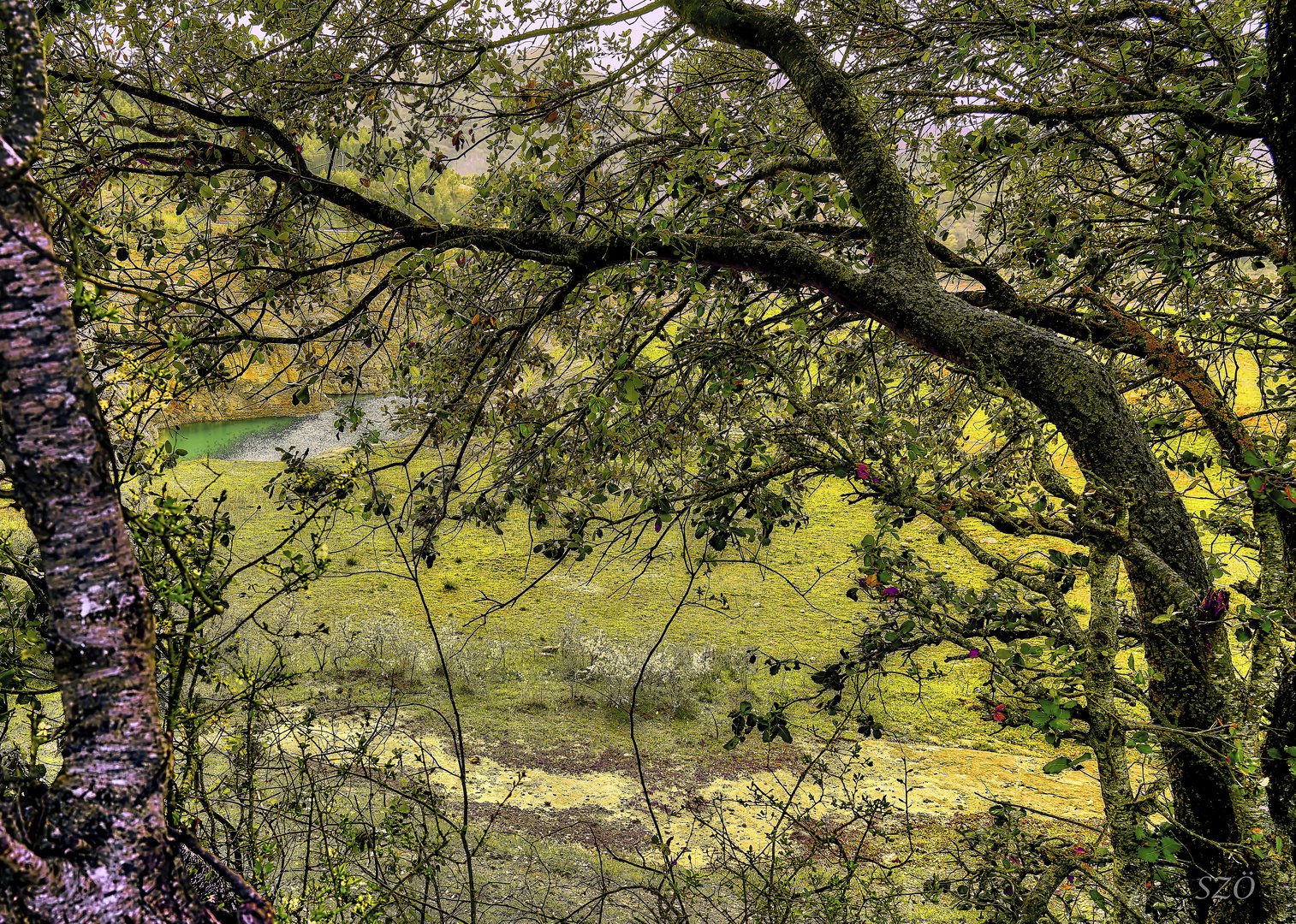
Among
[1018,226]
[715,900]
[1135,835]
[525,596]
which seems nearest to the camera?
[1135,835]

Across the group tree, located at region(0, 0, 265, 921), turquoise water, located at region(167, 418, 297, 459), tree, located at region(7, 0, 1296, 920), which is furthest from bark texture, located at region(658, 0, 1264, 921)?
turquoise water, located at region(167, 418, 297, 459)

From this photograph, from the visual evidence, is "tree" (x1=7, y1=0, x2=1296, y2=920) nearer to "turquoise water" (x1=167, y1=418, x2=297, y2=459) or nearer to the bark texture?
the bark texture

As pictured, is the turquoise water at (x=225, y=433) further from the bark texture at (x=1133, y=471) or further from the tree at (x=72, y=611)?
the tree at (x=72, y=611)

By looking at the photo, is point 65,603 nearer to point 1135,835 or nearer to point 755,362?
point 1135,835

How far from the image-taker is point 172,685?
1.50 meters

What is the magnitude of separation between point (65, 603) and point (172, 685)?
721 mm

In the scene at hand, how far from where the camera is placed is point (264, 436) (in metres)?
21.1

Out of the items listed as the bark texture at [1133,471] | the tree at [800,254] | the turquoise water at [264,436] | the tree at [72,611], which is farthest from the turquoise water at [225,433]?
the tree at [72,611]

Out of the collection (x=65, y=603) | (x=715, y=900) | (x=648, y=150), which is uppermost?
(x=648, y=150)

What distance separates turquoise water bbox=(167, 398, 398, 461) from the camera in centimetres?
1869

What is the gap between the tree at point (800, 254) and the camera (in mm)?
1992

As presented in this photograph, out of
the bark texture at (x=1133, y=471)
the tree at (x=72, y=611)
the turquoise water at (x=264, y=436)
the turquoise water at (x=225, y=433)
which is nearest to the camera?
the tree at (x=72, y=611)

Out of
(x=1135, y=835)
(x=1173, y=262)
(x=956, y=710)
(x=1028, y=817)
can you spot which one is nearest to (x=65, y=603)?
(x=1135, y=835)

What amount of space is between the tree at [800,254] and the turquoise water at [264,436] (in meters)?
14.2
